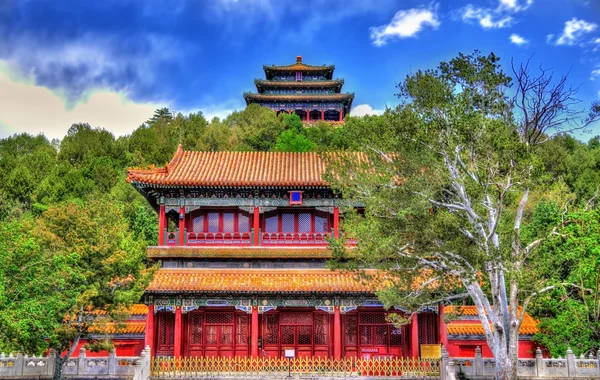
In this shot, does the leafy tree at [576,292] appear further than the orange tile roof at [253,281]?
No

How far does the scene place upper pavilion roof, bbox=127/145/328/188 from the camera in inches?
902

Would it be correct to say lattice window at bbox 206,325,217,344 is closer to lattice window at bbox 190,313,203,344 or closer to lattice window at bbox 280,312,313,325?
lattice window at bbox 190,313,203,344

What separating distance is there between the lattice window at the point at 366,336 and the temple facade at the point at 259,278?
4 centimetres

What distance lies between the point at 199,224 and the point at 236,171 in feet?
9.35

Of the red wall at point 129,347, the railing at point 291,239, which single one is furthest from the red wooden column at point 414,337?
the red wall at point 129,347

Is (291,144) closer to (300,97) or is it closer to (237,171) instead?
(300,97)

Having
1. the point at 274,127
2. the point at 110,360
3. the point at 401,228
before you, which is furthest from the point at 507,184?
the point at 274,127

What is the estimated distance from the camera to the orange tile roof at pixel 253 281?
21.5 metres

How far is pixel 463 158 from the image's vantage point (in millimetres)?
17344

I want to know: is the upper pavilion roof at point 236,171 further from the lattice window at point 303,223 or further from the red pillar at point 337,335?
the red pillar at point 337,335

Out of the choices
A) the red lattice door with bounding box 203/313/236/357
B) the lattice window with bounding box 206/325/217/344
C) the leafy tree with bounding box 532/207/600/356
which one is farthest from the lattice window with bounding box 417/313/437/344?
the lattice window with bounding box 206/325/217/344

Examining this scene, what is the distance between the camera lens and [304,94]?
65625 millimetres

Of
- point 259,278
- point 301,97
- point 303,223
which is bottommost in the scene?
point 259,278

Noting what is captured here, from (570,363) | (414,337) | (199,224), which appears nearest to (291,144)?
Answer: (199,224)
